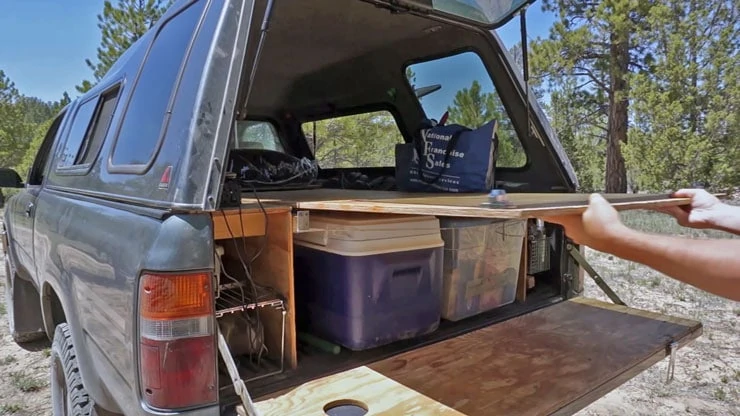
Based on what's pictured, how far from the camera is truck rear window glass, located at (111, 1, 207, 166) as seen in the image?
176cm

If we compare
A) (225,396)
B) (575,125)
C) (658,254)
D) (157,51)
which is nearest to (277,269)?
(225,396)

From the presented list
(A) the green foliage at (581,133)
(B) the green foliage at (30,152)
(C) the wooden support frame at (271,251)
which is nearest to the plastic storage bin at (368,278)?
(C) the wooden support frame at (271,251)

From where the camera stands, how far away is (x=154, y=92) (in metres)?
1.90

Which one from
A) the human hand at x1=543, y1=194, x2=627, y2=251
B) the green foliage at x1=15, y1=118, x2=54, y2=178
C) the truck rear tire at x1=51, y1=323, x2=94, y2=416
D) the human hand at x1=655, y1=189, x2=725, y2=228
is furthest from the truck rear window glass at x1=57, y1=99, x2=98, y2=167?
the green foliage at x1=15, y1=118, x2=54, y2=178

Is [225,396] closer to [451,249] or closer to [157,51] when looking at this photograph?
[451,249]

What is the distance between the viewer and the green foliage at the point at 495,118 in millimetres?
2975

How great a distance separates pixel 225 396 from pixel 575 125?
51.9ft

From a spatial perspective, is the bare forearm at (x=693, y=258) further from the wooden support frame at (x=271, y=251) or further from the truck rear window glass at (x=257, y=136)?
the truck rear window glass at (x=257, y=136)

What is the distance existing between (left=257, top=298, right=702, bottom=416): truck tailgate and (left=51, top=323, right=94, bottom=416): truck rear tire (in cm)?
95

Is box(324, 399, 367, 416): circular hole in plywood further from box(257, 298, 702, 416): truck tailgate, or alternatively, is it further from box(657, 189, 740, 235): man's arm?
box(657, 189, 740, 235): man's arm

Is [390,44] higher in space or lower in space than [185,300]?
higher

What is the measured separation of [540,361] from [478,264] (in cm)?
52

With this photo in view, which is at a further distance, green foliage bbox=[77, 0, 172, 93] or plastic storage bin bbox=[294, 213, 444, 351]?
green foliage bbox=[77, 0, 172, 93]

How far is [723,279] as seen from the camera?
1.00 meters
